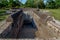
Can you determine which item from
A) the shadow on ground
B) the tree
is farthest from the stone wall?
the tree

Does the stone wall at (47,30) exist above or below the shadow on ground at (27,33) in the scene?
above

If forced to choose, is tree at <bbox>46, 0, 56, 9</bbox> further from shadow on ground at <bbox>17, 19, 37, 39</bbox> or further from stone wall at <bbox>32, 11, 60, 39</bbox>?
stone wall at <bbox>32, 11, 60, 39</bbox>

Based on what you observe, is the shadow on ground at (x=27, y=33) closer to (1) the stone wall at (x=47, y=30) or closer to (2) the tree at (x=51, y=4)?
(1) the stone wall at (x=47, y=30)

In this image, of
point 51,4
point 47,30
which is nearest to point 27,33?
point 47,30

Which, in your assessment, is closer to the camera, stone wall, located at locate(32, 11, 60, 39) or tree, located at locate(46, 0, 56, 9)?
stone wall, located at locate(32, 11, 60, 39)

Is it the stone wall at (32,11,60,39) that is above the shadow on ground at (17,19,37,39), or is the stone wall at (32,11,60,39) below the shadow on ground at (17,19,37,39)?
above

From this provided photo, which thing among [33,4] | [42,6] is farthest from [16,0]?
[42,6]

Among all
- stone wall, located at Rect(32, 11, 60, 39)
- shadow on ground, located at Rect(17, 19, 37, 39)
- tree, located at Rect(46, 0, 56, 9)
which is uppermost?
stone wall, located at Rect(32, 11, 60, 39)

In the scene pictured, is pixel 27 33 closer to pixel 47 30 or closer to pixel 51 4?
pixel 47 30

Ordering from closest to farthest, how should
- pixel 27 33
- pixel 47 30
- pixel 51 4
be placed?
pixel 47 30
pixel 27 33
pixel 51 4

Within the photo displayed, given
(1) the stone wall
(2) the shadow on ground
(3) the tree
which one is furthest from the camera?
(3) the tree

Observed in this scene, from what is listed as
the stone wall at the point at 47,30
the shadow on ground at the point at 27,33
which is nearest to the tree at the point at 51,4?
the shadow on ground at the point at 27,33

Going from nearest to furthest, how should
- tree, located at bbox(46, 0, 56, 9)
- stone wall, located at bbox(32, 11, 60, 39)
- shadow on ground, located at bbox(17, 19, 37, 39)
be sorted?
stone wall, located at bbox(32, 11, 60, 39) < shadow on ground, located at bbox(17, 19, 37, 39) < tree, located at bbox(46, 0, 56, 9)

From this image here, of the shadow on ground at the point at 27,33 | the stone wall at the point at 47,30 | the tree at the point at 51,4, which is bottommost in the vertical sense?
the tree at the point at 51,4
